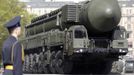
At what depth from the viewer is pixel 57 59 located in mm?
28328

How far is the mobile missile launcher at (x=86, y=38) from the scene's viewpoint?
25.5 m

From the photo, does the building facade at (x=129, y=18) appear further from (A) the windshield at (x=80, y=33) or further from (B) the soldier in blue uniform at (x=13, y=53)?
(B) the soldier in blue uniform at (x=13, y=53)

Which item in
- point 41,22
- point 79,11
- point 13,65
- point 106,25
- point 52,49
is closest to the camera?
point 13,65

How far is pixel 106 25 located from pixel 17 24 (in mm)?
18182

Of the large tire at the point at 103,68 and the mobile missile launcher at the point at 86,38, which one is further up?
the mobile missile launcher at the point at 86,38


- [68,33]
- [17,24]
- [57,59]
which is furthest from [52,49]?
[17,24]

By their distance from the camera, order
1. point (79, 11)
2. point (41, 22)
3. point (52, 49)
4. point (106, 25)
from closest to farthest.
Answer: point (106, 25)
point (79, 11)
point (52, 49)
point (41, 22)

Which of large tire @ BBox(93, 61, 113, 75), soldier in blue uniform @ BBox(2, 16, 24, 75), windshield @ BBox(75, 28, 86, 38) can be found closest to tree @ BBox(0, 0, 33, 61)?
large tire @ BBox(93, 61, 113, 75)

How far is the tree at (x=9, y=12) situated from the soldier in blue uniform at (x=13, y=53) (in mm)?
44726

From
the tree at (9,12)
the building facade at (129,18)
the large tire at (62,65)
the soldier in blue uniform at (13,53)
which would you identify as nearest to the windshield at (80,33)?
the large tire at (62,65)

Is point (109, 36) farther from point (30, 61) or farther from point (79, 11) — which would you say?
point (30, 61)

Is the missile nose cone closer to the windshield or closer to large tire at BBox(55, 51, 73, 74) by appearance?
the windshield

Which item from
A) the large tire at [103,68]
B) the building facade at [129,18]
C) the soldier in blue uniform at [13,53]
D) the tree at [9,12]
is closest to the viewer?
the soldier in blue uniform at [13,53]

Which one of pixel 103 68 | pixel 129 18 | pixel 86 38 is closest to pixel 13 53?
pixel 86 38
